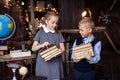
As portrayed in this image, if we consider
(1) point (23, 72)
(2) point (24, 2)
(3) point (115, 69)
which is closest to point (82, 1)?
(2) point (24, 2)

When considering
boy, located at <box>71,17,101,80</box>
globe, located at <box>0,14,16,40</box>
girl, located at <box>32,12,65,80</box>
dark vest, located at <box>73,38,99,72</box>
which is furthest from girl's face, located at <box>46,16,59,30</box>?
globe, located at <box>0,14,16,40</box>

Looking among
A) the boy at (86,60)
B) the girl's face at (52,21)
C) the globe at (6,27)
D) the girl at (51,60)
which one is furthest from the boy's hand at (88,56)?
the globe at (6,27)

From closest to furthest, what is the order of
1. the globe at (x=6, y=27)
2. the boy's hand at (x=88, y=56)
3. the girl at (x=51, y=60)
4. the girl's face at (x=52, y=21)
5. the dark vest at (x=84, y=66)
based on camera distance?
the boy's hand at (x=88, y=56) → the dark vest at (x=84, y=66) → the girl's face at (x=52, y=21) → the girl at (x=51, y=60) → the globe at (x=6, y=27)

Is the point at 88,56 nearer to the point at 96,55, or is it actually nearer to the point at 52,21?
the point at 96,55

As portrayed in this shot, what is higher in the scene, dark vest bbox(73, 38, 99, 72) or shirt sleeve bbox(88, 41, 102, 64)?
shirt sleeve bbox(88, 41, 102, 64)

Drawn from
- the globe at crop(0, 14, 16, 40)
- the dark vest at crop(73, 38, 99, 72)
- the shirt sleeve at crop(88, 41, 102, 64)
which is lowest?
the dark vest at crop(73, 38, 99, 72)

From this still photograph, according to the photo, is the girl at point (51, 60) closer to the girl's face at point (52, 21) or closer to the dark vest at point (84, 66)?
the girl's face at point (52, 21)

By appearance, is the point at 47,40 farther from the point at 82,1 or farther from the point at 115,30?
the point at 115,30

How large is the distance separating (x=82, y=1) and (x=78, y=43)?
636 centimetres

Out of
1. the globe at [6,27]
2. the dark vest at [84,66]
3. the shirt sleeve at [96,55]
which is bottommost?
the dark vest at [84,66]

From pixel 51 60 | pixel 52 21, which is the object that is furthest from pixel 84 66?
pixel 52 21

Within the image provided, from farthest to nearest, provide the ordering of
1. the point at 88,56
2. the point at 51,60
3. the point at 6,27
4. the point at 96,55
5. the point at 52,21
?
the point at 6,27 → the point at 51,60 → the point at 52,21 → the point at 96,55 → the point at 88,56

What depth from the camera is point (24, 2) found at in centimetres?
855

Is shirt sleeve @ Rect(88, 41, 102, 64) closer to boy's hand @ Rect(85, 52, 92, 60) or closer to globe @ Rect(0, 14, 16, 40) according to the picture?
boy's hand @ Rect(85, 52, 92, 60)
